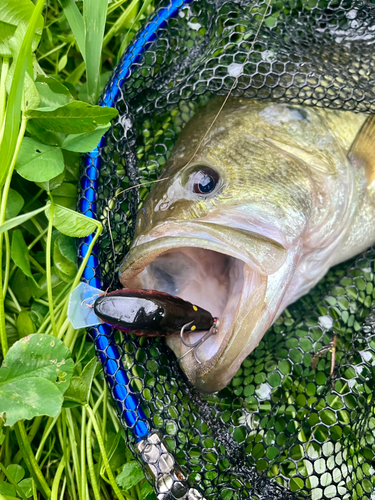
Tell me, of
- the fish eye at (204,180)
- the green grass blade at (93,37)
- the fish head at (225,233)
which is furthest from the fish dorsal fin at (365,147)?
the green grass blade at (93,37)

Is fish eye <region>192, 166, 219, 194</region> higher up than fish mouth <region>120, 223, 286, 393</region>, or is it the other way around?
fish eye <region>192, 166, 219, 194</region>

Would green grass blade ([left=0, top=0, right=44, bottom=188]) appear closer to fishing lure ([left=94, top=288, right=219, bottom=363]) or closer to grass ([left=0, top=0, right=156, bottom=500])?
grass ([left=0, top=0, right=156, bottom=500])

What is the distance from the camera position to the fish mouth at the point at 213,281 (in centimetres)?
148

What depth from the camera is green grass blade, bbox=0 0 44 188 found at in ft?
4.65

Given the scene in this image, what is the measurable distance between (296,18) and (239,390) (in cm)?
175

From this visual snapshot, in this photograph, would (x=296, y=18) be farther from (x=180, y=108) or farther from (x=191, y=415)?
(x=191, y=415)

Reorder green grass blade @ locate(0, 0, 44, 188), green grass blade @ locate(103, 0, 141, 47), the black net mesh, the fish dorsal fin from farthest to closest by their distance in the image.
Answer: green grass blade @ locate(103, 0, 141, 47), the fish dorsal fin, the black net mesh, green grass blade @ locate(0, 0, 44, 188)

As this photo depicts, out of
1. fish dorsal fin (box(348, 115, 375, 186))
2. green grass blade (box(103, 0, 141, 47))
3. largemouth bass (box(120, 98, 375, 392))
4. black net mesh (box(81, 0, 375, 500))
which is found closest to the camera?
largemouth bass (box(120, 98, 375, 392))

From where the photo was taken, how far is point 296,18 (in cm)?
212

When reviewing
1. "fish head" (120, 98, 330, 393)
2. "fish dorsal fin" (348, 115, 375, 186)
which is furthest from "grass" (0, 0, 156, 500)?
"fish dorsal fin" (348, 115, 375, 186)

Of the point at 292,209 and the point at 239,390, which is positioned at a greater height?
the point at 292,209

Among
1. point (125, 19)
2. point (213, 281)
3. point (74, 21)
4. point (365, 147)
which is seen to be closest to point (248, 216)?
point (213, 281)

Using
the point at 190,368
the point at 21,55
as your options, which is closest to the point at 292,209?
the point at 190,368

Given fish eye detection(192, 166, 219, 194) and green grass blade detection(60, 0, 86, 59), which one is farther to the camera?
green grass blade detection(60, 0, 86, 59)
